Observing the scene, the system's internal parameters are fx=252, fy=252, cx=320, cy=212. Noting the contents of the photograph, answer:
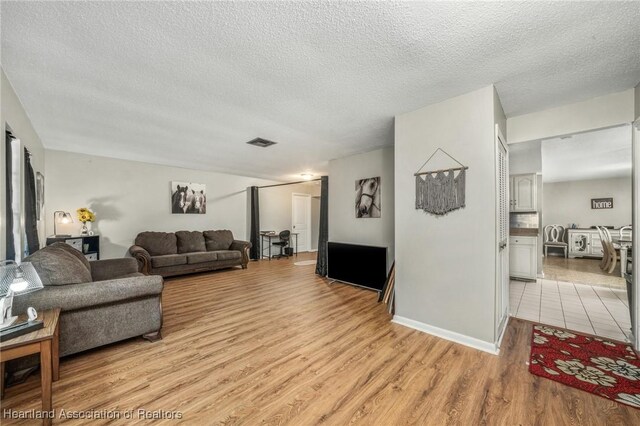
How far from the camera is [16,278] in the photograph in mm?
1644

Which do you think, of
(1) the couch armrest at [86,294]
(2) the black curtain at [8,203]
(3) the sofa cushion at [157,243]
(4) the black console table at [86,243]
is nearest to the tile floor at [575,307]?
(1) the couch armrest at [86,294]

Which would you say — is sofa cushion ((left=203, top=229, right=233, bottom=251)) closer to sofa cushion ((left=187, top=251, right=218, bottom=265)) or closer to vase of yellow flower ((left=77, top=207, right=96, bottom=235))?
sofa cushion ((left=187, top=251, right=218, bottom=265))

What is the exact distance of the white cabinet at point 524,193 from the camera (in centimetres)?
526

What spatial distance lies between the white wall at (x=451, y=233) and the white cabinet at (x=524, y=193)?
3.96m

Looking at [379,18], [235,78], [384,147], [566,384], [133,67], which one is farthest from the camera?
[384,147]

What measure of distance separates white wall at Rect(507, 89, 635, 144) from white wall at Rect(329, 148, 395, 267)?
1.81 m

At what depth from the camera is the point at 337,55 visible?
6.35 ft

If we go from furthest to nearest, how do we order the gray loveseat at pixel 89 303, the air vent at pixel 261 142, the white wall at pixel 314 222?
1. the white wall at pixel 314 222
2. the air vent at pixel 261 142
3. the gray loveseat at pixel 89 303

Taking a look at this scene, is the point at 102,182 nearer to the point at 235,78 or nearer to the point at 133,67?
the point at 133,67

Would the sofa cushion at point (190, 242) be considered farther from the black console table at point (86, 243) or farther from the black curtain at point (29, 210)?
the black curtain at point (29, 210)

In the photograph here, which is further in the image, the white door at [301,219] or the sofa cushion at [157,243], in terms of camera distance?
the white door at [301,219]

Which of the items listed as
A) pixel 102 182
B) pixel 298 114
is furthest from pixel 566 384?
pixel 102 182

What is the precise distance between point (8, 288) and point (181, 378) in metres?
1.26

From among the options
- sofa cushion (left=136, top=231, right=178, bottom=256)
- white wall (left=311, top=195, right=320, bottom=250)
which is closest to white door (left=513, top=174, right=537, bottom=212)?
white wall (left=311, top=195, right=320, bottom=250)
